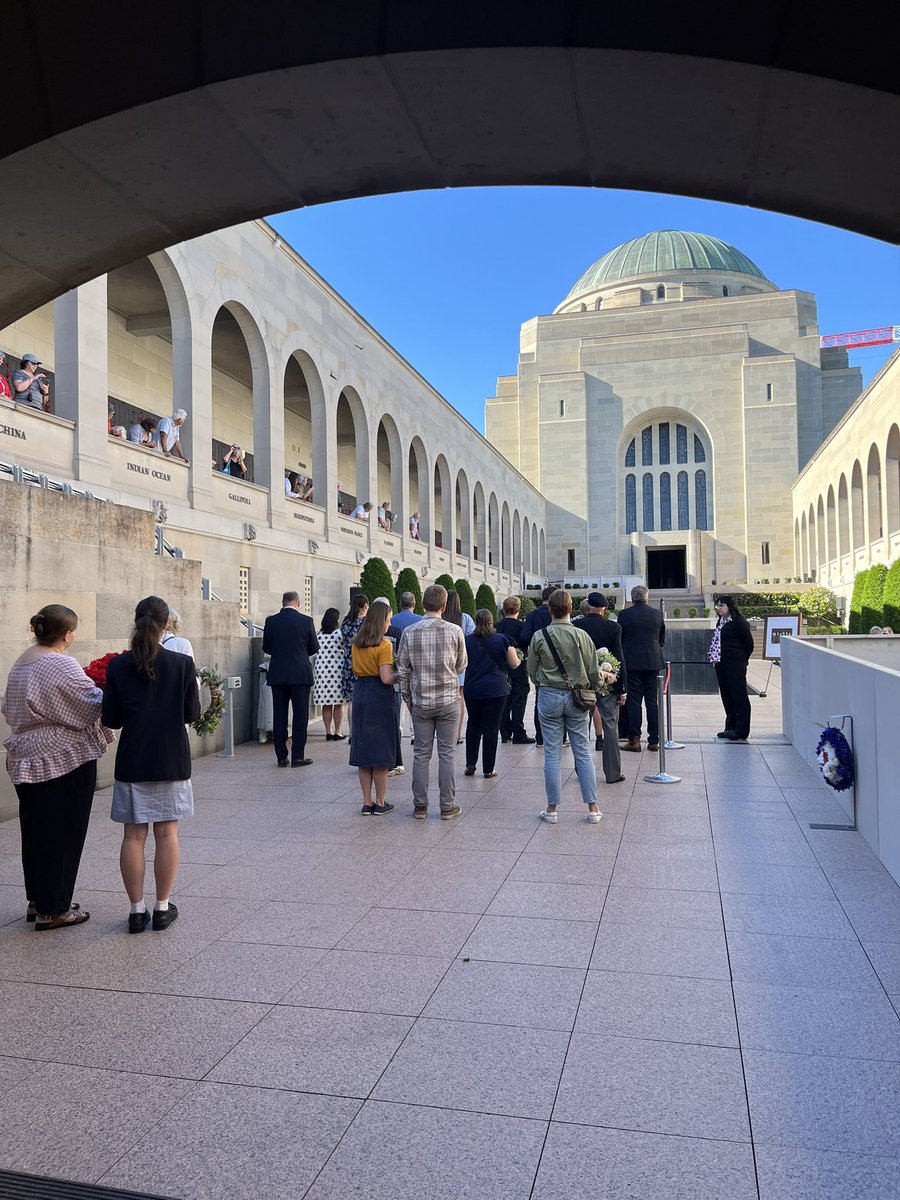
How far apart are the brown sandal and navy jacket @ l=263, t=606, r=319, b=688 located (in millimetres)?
5601

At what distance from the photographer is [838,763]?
7031 mm

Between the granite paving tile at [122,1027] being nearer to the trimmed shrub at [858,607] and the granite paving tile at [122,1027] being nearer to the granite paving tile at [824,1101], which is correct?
the granite paving tile at [824,1101]

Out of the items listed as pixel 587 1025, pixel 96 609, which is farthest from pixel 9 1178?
pixel 96 609

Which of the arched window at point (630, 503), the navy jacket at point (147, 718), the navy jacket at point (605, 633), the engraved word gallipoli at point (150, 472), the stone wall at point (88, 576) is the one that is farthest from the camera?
the arched window at point (630, 503)

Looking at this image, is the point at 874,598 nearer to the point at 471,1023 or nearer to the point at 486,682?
the point at 486,682

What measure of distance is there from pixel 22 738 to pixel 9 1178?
265cm

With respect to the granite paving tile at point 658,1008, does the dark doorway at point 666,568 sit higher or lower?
higher

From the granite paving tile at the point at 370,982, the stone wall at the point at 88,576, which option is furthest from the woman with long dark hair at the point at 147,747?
the stone wall at the point at 88,576

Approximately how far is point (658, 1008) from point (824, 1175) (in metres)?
1.22

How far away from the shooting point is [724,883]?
5.71m

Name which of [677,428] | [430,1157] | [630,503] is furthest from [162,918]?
[677,428]

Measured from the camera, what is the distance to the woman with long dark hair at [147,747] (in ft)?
16.1

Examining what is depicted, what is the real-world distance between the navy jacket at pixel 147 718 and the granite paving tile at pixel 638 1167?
9.60 ft

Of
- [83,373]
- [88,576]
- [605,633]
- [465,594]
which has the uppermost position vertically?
[83,373]
